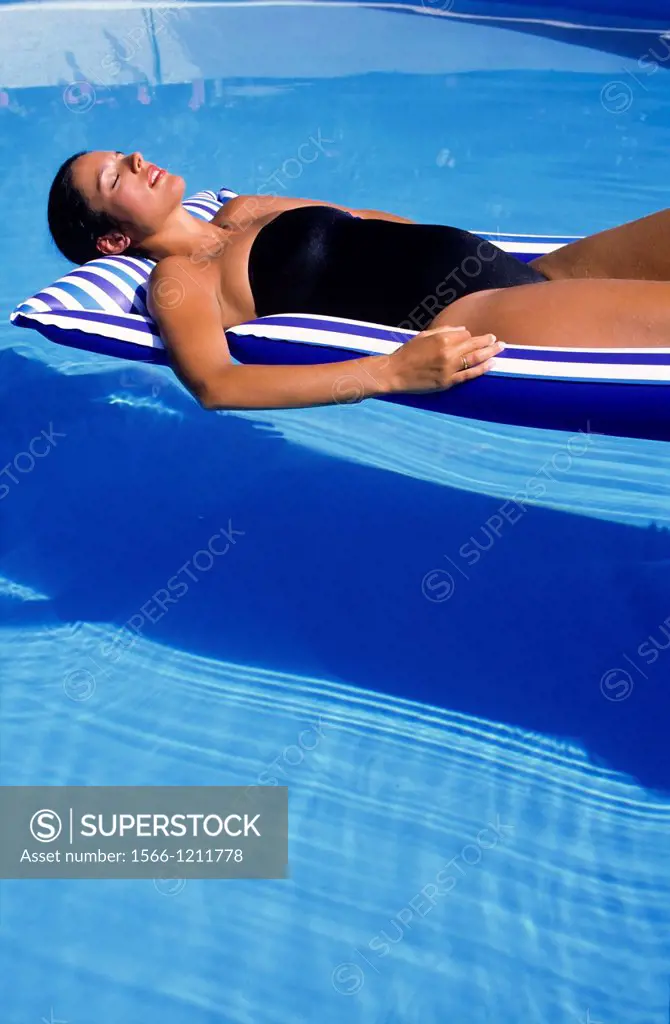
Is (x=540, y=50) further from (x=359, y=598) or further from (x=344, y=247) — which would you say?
(x=359, y=598)

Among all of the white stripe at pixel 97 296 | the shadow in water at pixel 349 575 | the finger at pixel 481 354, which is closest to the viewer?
the finger at pixel 481 354

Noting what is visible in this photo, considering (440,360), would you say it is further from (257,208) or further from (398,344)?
(257,208)

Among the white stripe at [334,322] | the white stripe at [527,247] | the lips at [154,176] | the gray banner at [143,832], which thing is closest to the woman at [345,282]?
the lips at [154,176]

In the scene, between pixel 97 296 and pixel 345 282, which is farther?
pixel 97 296

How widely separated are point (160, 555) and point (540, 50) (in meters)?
5.45

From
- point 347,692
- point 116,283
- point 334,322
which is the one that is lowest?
point 347,692

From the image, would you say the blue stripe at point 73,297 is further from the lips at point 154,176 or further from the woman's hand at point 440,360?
the woman's hand at point 440,360

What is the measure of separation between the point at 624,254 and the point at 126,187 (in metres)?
1.36

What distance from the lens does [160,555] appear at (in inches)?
121

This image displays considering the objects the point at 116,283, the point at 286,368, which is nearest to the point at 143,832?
the point at 286,368

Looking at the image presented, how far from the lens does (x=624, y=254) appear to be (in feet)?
9.08

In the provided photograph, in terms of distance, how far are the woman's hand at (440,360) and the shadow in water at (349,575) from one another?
75cm

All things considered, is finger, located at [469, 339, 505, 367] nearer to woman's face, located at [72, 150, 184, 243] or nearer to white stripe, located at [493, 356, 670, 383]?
white stripe, located at [493, 356, 670, 383]

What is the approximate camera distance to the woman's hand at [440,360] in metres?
2.33
